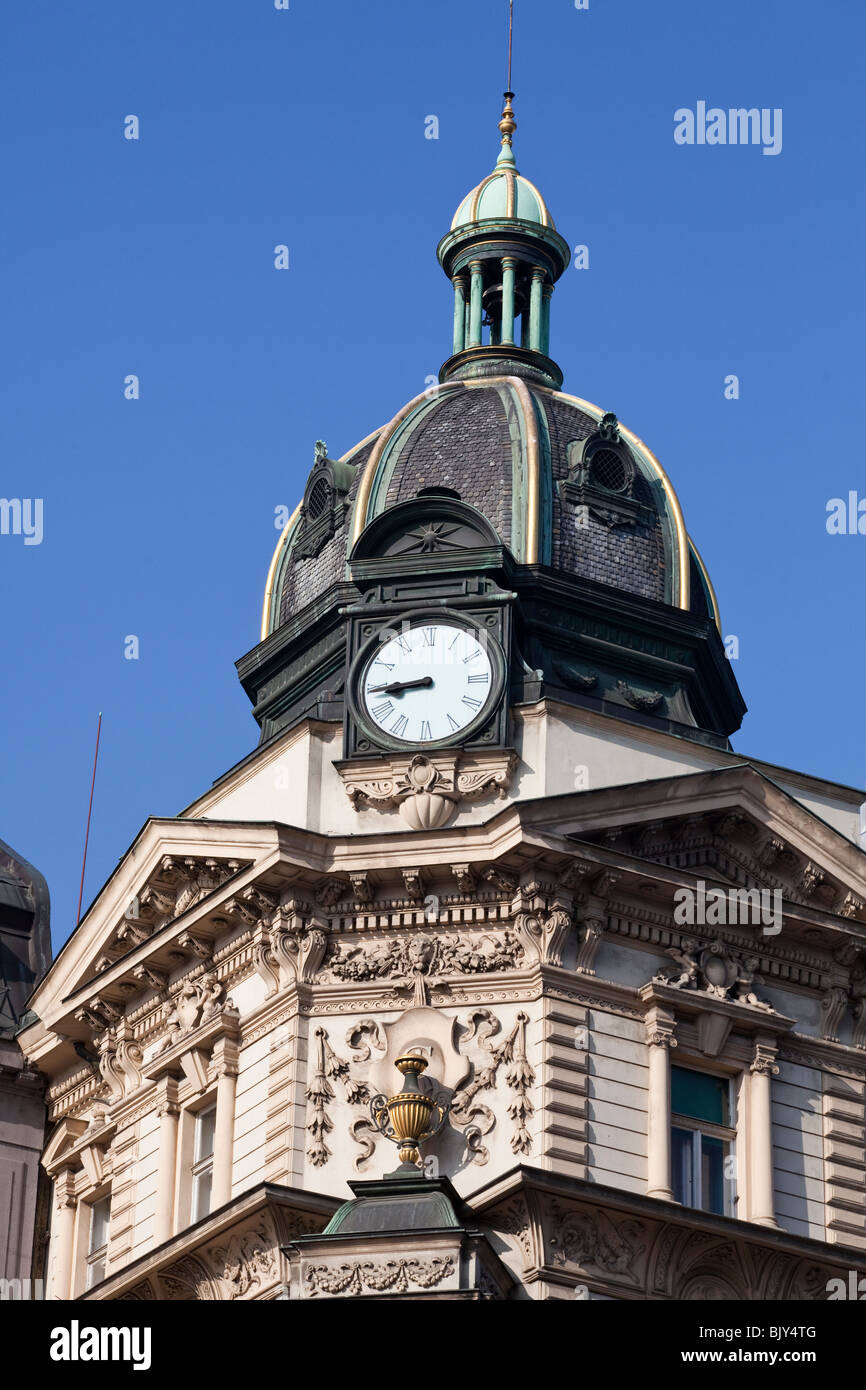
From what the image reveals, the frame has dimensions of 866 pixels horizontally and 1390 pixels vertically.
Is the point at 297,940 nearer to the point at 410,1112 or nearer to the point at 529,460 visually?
the point at 410,1112

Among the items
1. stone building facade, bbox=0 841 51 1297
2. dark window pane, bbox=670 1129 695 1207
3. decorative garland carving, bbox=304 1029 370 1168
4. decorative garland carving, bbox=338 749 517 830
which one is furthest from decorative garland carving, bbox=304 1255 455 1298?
stone building facade, bbox=0 841 51 1297

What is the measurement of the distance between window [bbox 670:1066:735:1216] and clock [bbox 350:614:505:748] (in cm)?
575

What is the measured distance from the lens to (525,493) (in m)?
44.9

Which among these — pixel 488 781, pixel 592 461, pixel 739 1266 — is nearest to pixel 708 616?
pixel 592 461

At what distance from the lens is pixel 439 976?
3978 cm

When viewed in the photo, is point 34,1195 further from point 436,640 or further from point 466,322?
point 466,322

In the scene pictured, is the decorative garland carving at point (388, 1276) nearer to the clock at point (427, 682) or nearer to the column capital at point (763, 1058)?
the column capital at point (763, 1058)

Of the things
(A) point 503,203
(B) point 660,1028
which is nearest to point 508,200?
(A) point 503,203

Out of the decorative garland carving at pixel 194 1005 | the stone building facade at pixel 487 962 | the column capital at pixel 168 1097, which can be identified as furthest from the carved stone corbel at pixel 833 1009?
the column capital at pixel 168 1097

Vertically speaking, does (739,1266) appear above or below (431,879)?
below

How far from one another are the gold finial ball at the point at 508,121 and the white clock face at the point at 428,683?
578 inches

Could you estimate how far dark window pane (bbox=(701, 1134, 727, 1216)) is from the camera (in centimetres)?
3931

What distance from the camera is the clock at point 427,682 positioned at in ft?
136

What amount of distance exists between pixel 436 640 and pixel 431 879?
393 cm
